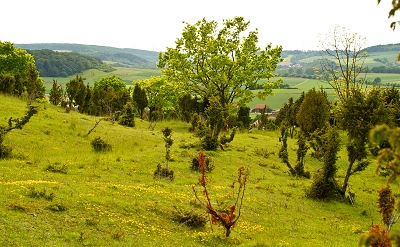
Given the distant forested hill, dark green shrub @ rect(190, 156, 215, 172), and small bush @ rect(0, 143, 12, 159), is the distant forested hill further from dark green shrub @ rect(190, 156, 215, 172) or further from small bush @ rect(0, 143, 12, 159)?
dark green shrub @ rect(190, 156, 215, 172)

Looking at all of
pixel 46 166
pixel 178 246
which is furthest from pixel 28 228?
pixel 46 166

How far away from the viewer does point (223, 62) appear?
3791cm

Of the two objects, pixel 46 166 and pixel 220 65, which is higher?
pixel 220 65

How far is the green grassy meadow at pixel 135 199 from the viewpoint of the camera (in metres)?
9.42

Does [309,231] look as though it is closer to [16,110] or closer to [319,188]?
[319,188]

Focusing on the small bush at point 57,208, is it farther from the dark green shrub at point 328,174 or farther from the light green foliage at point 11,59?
the light green foliage at point 11,59

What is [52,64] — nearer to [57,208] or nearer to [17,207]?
[57,208]

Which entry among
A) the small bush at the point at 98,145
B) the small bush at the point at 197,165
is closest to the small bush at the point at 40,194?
the small bush at the point at 197,165

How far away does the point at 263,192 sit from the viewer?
59.2ft

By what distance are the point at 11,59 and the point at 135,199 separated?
5861 centimetres

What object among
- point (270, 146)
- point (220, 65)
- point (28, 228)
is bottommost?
point (270, 146)

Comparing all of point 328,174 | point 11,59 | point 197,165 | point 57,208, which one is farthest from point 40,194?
point 11,59

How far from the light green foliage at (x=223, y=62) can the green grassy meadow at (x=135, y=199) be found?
14830 millimetres

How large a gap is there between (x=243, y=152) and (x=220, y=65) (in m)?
13.2
